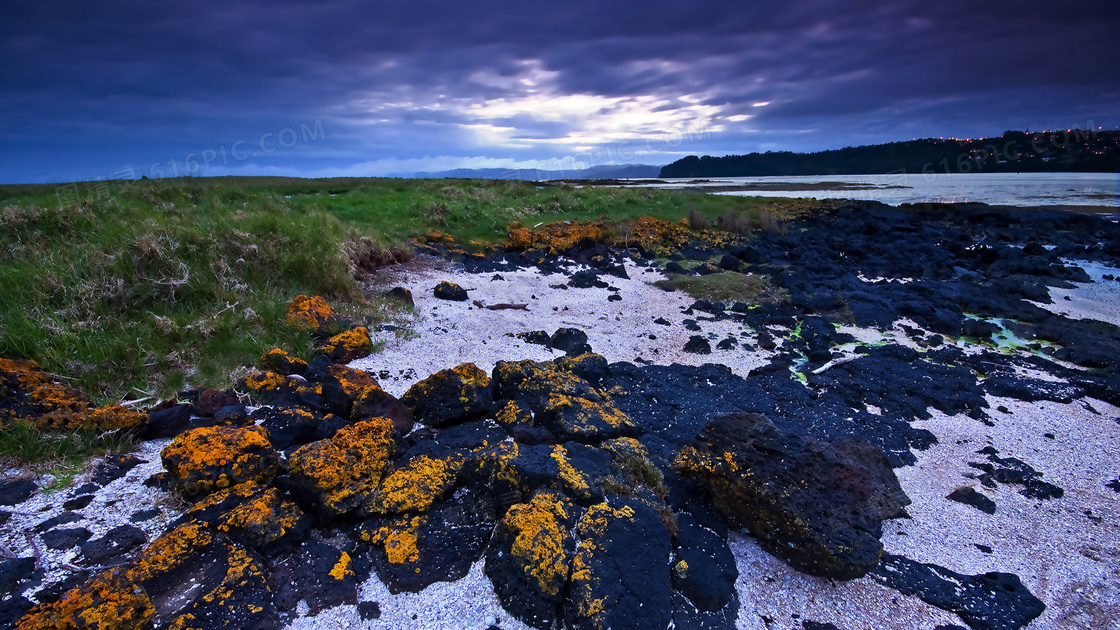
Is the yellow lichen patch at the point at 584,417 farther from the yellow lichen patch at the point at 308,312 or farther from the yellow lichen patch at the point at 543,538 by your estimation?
the yellow lichen patch at the point at 308,312

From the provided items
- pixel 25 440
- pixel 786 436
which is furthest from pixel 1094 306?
pixel 25 440

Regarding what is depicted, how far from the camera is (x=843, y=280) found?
11492mm

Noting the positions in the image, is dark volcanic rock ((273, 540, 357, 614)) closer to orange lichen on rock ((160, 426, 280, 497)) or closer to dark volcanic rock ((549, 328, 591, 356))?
orange lichen on rock ((160, 426, 280, 497))

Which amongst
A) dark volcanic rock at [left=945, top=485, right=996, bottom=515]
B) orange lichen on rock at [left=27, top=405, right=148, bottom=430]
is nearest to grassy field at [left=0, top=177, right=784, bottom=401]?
orange lichen on rock at [left=27, top=405, right=148, bottom=430]

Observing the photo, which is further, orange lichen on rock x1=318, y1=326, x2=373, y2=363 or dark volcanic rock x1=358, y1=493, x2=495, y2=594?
orange lichen on rock x1=318, y1=326, x2=373, y2=363

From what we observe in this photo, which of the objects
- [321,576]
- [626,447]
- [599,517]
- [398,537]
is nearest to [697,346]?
[626,447]

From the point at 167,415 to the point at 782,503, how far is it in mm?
4492

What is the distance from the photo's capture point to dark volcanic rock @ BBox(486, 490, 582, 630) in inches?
99.7

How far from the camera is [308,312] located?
19.3 ft

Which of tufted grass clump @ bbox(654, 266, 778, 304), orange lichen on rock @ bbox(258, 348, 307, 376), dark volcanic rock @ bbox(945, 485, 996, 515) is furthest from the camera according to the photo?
tufted grass clump @ bbox(654, 266, 778, 304)

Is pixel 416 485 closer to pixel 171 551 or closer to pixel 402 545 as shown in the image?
pixel 402 545

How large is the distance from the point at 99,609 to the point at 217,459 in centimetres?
100

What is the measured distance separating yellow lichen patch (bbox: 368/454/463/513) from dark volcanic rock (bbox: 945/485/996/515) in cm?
391

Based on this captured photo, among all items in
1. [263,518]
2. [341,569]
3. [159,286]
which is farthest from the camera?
[159,286]
